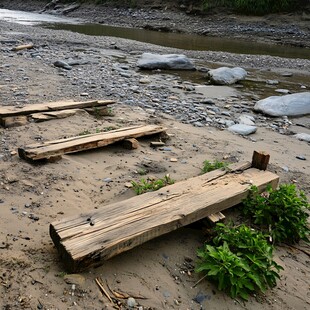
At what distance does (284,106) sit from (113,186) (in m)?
5.35

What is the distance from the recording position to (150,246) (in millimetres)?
2951

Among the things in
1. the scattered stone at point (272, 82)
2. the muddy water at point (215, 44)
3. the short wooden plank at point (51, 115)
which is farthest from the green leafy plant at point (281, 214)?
the muddy water at point (215, 44)

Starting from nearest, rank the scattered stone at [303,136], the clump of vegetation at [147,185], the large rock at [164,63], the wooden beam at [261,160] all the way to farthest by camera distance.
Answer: the clump of vegetation at [147,185] < the wooden beam at [261,160] < the scattered stone at [303,136] < the large rock at [164,63]

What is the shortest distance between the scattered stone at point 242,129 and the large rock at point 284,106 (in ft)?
4.99

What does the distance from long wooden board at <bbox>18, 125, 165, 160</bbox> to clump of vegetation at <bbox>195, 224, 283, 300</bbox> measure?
2057 millimetres

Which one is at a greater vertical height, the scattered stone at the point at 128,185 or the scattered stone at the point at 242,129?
the scattered stone at the point at 128,185

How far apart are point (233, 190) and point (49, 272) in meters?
1.82

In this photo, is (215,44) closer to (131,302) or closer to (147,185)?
(147,185)

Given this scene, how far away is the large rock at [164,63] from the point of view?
11.3 meters

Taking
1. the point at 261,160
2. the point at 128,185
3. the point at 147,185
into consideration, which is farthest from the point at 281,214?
the point at 128,185

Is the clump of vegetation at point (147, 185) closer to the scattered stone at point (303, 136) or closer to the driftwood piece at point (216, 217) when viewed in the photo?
the driftwood piece at point (216, 217)

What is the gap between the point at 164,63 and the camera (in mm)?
11578

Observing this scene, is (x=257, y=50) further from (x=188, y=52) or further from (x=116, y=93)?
(x=116, y=93)

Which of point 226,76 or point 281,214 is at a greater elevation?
point 281,214
